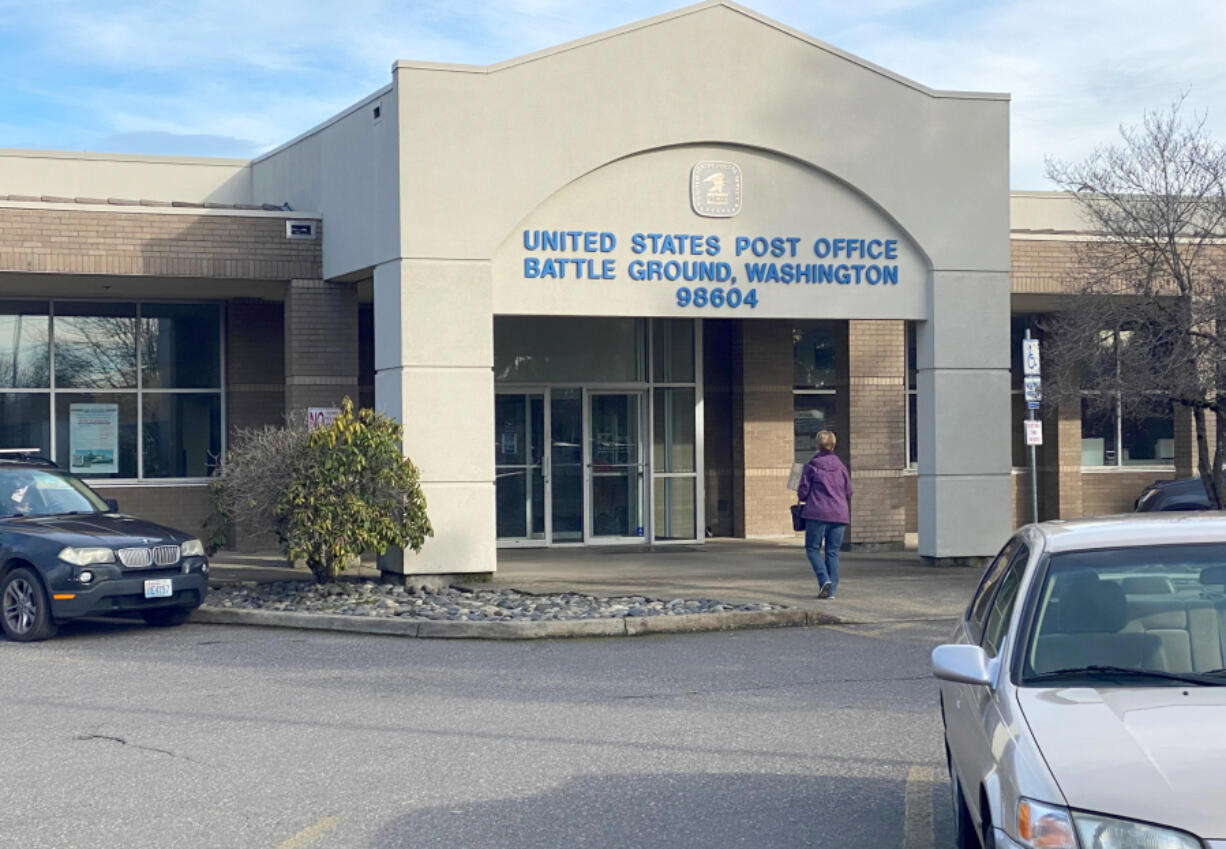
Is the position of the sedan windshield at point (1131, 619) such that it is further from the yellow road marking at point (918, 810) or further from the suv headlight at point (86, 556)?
the suv headlight at point (86, 556)

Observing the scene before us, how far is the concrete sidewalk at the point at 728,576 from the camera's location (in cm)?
1403

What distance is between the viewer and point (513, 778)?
7312mm

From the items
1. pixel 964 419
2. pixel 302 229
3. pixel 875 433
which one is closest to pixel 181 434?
pixel 302 229

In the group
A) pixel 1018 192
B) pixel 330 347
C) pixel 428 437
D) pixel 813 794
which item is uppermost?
pixel 1018 192

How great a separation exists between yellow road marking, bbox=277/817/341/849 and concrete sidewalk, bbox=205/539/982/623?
7.48 m

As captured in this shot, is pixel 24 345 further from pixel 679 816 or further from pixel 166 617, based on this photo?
pixel 679 816

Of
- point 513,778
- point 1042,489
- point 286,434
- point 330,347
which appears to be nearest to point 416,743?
point 513,778

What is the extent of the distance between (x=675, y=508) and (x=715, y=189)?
18.8 feet

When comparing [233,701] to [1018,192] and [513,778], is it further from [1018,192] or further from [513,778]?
[1018,192]

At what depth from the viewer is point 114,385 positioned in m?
20.0

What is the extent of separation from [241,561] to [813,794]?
41.6 feet

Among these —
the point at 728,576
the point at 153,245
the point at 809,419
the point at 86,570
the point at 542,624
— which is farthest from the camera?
the point at 809,419

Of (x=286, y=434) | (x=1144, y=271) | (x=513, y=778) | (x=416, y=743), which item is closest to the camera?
(x=513, y=778)

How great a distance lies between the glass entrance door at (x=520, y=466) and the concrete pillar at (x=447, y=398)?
4403 millimetres
